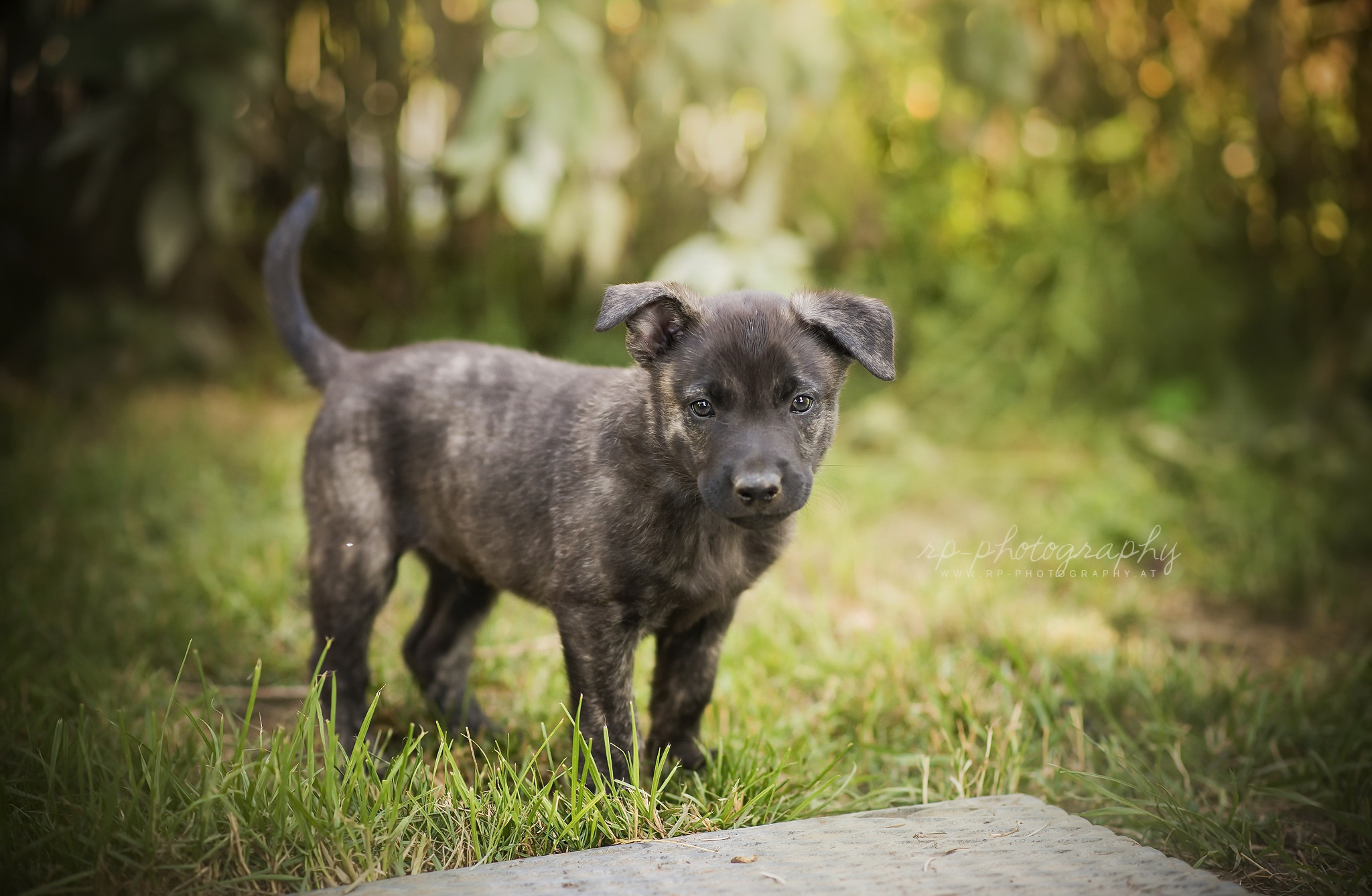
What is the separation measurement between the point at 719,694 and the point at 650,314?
147 cm

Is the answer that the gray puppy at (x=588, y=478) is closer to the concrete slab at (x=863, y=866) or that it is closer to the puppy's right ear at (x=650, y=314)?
the puppy's right ear at (x=650, y=314)

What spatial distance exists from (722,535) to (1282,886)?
1619 millimetres

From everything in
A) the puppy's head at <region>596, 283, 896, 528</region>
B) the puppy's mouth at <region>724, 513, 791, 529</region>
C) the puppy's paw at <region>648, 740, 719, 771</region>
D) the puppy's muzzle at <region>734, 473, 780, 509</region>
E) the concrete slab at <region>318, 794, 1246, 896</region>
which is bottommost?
the puppy's paw at <region>648, 740, 719, 771</region>

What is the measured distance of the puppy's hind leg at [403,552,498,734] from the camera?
151 inches

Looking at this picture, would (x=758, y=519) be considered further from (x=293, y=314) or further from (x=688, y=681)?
(x=293, y=314)

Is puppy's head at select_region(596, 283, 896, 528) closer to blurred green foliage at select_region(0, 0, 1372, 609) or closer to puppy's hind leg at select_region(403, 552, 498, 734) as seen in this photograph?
puppy's hind leg at select_region(403, 552, 498, 734)

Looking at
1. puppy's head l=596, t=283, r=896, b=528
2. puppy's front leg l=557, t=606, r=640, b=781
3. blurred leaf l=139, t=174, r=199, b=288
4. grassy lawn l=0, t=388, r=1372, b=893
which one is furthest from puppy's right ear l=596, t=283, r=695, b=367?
blurred leaf l=139, t=174, r=199, b=288

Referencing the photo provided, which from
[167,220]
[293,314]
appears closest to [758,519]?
[293,314]

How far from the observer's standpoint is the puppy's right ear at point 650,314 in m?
3.01

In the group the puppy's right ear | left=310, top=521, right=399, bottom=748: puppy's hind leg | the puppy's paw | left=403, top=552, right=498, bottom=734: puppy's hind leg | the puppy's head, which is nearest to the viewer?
the puppy's head

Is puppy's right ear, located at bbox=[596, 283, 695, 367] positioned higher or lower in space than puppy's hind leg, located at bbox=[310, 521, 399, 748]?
higher

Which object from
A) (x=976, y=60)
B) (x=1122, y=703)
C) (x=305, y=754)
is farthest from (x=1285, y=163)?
(x=305, y=754)

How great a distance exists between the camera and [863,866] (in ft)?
8.45

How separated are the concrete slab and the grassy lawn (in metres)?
0.18
